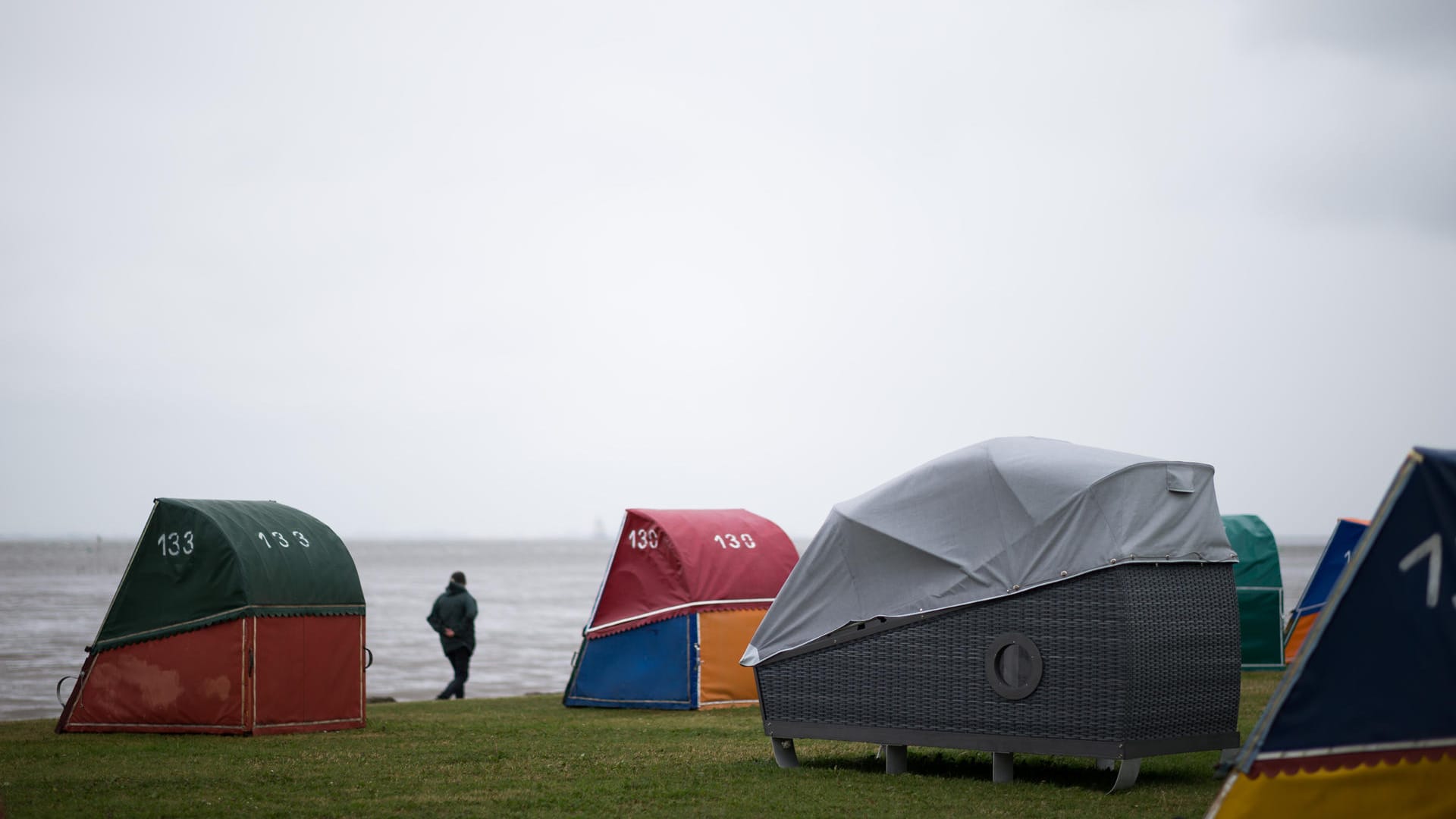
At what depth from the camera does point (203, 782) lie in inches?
398

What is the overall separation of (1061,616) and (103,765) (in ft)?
24.6

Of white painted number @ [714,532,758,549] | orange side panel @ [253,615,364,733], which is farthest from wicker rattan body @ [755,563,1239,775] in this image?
white painted number @ [714,532,758,549]

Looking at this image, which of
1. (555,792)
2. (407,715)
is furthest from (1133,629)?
(407,715)

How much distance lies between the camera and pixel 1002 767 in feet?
32.3

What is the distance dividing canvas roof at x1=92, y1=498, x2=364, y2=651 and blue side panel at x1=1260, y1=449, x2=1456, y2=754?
9.96 m

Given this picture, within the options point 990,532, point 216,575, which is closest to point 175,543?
point 216,575

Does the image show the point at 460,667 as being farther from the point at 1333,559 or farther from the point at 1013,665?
the point at 1333,559

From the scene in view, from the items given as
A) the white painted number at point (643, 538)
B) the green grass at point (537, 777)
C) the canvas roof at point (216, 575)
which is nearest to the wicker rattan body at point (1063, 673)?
the green grass at point (537, 777)

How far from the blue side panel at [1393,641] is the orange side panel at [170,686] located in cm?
1027

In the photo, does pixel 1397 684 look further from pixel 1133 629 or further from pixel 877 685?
pixel 877 685

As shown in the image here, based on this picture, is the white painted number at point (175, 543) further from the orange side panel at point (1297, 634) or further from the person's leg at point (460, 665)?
the orange side panel at point (1297, 634)

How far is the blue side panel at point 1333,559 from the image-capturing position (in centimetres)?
2083

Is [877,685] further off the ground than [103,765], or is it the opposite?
[877,685]

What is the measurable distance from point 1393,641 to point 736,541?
39.8ft
